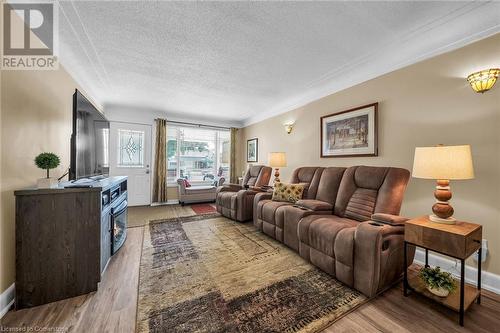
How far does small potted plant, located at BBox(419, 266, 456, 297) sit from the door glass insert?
5.50m

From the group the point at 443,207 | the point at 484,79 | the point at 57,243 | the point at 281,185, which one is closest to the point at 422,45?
the point at 484,79

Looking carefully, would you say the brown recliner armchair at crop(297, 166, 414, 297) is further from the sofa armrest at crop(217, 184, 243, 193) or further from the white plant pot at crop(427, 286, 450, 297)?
the sofa armrest at crop(217, 184, 243, 193)

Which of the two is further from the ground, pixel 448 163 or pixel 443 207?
pixel 448 163

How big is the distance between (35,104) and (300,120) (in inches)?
144

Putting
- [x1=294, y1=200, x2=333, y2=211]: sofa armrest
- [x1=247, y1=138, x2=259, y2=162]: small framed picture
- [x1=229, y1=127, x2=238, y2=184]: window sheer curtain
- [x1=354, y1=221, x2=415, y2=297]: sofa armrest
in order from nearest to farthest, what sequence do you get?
1. [x1=354, y1=221, x2=415, y2=297]: sofa armrest
2. [x1=294, y1=200, x2=333, y2=211]: sofa armrest
3. [x1=247, y1=138, x2=259, y2=162]: small framed picture
4. [x1=229, y1=127, x2=238, y2=184]: window sheer curtain

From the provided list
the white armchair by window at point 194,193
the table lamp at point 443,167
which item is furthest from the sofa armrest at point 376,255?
the white armchair by window at point 194,193

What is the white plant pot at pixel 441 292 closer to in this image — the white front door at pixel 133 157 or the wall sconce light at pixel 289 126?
the wall sconce light at pixel 289 126

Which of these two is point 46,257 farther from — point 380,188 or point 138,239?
point 380,188

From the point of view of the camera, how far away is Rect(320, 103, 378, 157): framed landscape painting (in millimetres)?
2596

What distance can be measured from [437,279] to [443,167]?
90 centimetres

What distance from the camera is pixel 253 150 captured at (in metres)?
5.50

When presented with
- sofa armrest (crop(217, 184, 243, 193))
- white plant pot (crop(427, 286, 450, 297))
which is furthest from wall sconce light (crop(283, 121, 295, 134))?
white plant pot (crop(427, 286, 450, 297))

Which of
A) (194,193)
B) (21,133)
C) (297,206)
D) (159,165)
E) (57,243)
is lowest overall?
(194,193)

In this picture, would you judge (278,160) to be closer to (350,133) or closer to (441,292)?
(350,133)
